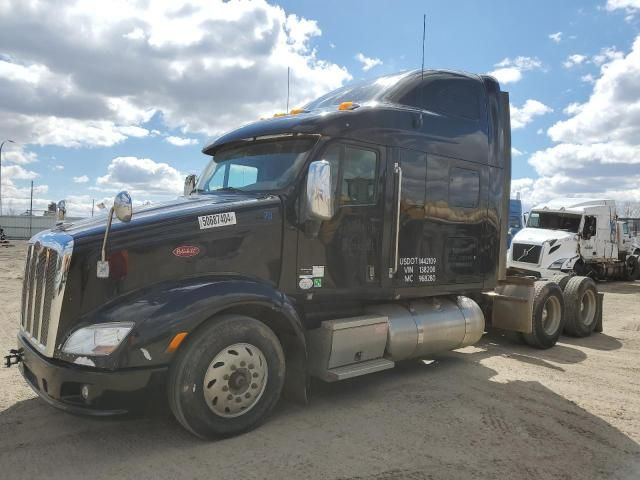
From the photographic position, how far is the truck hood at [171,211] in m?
3.95

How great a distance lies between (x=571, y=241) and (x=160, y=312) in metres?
17.0

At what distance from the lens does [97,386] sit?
11.7 ft

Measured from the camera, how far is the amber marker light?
12.2 feet

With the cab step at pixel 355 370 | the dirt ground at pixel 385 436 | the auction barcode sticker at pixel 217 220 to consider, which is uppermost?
the auction barcode sticker at pixel 217 220

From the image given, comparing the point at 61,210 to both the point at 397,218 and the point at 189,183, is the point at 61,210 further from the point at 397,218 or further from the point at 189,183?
the point at 397,218

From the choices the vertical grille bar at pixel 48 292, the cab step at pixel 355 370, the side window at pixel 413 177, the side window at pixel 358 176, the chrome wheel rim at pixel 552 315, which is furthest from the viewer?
the chrome wheel rim at pixel 552 315

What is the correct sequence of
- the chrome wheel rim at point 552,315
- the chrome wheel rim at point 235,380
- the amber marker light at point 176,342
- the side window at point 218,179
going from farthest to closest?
1. the chrome wheel rim at point 552,315
2. the side window at point 218,179
3. the chrome wheel rim at point 235,380
4. the amber marker light at point 176,342

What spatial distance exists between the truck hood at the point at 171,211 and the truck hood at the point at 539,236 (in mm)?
14527

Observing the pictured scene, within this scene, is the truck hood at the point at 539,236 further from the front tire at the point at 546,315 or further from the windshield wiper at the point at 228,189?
the windshield wiper at the point at 228,189

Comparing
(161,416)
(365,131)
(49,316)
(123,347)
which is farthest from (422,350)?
(49,316)

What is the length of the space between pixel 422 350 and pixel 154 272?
3.26 m

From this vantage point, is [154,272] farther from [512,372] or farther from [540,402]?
[512,372]

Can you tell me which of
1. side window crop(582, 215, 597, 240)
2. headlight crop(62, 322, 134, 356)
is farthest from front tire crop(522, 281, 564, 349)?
side window crop(582, 215, 597, 240)

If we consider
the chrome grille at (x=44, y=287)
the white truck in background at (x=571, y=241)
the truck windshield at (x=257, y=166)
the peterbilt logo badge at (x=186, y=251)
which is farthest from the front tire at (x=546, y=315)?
the white truck in background at (x=571, y=241)
